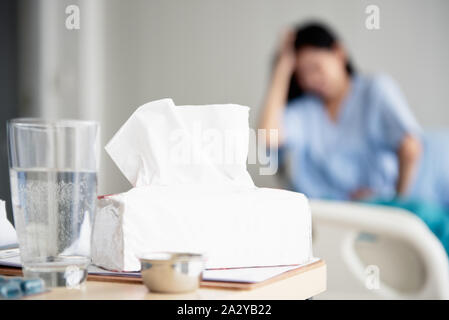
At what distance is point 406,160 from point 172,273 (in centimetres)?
213

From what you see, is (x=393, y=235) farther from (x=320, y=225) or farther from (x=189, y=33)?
(x=189, y=33)

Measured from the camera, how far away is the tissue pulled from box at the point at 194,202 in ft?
1.99

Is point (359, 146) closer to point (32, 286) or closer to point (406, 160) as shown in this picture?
point (406, 160)

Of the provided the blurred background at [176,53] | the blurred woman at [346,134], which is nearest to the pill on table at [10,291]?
the blurred woman at [346,134]

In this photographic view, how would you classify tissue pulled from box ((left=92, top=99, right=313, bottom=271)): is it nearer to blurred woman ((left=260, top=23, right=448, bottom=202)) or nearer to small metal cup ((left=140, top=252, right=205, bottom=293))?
small metal cup ((left=140, top=252, right=205, bottom=293))

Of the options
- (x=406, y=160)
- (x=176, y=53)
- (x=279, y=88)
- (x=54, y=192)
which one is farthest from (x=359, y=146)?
(x=54, y=192)

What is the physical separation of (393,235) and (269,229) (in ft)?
2.51

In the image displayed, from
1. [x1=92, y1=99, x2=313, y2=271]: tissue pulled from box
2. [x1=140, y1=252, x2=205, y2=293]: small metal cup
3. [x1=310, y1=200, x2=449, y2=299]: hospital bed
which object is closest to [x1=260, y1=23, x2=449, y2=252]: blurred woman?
[x1=310, y1=200, x2=449, y2=299]: hospital bed

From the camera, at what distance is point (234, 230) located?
0.64 meters

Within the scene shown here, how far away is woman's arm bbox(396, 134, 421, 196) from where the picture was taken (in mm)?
2463

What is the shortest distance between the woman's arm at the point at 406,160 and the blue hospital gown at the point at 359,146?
0.07 ft

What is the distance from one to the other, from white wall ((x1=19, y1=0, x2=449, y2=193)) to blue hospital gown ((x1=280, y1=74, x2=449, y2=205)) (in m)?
0.09

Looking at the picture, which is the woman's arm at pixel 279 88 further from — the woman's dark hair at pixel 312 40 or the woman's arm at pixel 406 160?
the woman's arm at pixel 406 160
